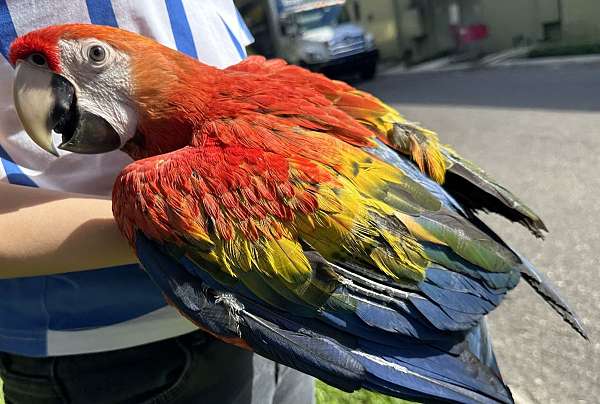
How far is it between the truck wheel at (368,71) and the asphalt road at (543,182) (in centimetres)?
257

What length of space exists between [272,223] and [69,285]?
1.03 feet

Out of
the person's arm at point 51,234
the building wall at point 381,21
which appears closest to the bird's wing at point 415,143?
the person's arm at point 51,234

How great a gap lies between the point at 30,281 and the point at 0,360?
0.18 m

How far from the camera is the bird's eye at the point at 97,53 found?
764 mm

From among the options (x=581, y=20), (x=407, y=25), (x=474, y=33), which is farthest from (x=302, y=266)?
(x=407, y=25)

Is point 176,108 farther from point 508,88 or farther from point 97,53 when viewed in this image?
point 508,88

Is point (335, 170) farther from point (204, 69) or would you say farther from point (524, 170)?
point (524, 170)

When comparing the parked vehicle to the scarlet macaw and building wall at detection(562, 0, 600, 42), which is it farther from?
the scarlet macaw

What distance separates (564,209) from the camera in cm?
301

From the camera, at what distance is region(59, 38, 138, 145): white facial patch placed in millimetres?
759

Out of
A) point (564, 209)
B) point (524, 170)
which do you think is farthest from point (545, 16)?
point (564, 209)

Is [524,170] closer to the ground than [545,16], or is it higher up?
closer to the ground

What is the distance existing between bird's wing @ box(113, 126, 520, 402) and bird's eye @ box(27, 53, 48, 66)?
A: 0.18 metres

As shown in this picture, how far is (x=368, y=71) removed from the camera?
10008 mm
